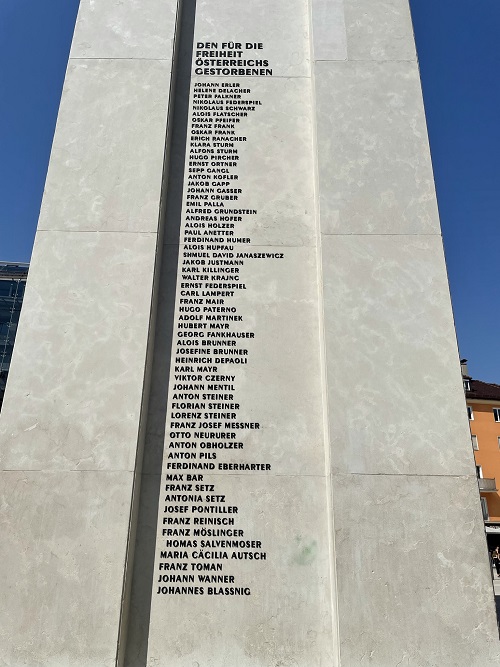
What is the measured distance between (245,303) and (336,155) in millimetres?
2721

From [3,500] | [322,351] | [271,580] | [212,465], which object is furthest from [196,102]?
[271,580]

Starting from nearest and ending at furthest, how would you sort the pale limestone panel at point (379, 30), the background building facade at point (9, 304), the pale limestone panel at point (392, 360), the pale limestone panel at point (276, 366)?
the pale limestone panel at point (392, 360) → the pale limestone panel at point (276, 366) → the pale limestone panel at point (379, 30) → the background building facade at point (9, 304)

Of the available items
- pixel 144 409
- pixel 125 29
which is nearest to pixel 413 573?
pixel 144 409

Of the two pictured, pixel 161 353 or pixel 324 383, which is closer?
pixel 324 383

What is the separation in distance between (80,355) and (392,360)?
409cm

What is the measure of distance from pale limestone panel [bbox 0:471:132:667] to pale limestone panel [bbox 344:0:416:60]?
7.70m

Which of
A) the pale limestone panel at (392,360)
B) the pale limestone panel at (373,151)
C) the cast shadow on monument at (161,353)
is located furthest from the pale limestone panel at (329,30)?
the pale limestone panel at (392,360)

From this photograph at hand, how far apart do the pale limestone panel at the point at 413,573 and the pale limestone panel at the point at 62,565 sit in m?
2.54

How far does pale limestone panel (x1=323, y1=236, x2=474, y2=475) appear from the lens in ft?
20.3

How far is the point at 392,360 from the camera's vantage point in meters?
6.62

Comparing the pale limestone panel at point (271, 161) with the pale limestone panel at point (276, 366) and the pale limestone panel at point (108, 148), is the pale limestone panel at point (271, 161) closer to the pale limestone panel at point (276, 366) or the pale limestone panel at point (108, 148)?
the pale limestone panel at point (276, 366)

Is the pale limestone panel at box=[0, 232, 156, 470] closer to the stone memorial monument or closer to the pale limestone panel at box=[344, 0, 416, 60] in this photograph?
A: the stone memorial monument

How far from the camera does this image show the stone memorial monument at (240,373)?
18.5 ft

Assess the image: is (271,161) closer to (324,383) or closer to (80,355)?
(324,383)
